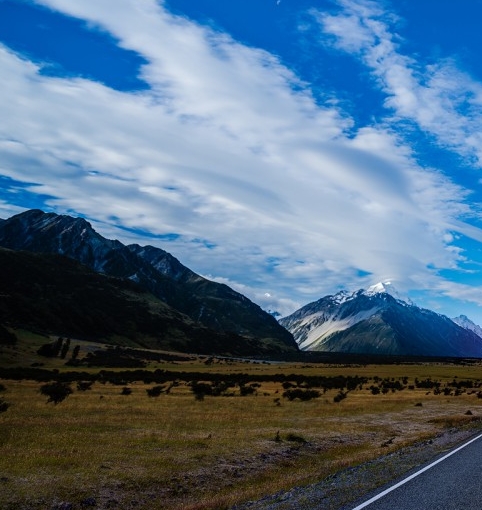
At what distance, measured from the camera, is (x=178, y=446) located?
73.2 ft

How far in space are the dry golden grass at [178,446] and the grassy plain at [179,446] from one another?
5 cm

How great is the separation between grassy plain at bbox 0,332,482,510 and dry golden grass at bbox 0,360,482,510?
53 millimetres

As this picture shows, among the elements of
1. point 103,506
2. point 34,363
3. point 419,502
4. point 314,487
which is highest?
point 419,502

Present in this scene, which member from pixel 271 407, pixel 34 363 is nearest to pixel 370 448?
pixel 271 407

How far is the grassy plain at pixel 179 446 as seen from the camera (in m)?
15.0

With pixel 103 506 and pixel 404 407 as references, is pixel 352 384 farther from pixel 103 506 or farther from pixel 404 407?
pixel 103 506

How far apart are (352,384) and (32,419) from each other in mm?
57155

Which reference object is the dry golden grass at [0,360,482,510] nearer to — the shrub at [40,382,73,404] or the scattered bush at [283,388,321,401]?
the shrub at [40,382,73,404]

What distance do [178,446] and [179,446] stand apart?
Answer: 0.16 feet

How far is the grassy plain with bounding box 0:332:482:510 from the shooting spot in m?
15.0

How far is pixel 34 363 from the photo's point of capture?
9644 cm

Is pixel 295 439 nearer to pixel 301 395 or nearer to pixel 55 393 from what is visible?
pixel 55 393

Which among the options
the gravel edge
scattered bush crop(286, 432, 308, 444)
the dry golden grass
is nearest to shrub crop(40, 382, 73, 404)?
the dry golden grass

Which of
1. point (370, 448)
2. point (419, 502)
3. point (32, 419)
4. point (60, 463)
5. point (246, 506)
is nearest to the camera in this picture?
point (419, 502)
